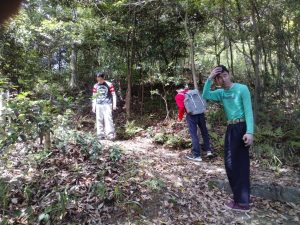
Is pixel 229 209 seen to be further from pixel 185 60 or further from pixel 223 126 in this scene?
pixel 185 60

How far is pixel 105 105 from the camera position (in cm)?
886

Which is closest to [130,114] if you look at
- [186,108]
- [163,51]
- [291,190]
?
[163,51]

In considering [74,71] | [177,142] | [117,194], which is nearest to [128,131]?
[177,142]

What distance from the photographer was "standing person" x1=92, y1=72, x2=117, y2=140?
8.68 metres

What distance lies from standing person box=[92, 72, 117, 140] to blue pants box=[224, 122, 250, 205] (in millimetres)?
4358

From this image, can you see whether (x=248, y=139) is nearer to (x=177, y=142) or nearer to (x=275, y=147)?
(x=275, y=147)

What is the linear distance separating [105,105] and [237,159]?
4765 millimetres

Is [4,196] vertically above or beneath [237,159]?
beneath

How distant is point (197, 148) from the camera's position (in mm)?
7289

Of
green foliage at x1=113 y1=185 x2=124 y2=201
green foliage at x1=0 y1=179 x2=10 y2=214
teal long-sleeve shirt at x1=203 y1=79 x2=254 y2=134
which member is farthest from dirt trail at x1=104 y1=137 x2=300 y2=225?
green foliage at x1=0 y1=179 x2=10 y2=214

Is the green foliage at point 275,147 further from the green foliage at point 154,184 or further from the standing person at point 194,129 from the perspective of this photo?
the green foliage at point 154,184

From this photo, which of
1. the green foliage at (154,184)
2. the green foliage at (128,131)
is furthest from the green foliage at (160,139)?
the green foliage at (154,184)

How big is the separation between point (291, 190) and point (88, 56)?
1134cm

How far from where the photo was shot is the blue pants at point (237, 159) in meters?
4.73
